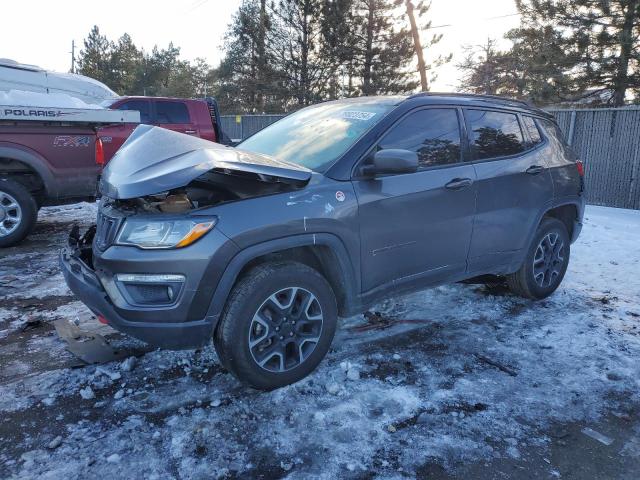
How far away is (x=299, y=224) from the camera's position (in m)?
2.86

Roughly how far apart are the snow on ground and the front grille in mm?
874

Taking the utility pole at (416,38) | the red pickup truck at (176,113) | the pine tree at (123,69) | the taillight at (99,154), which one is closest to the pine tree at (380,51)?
the utility pole at (416,38)

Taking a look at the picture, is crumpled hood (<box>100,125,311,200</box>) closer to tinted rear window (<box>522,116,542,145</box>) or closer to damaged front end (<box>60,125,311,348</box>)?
damaged front end (<box>60,125,311,348</box>)

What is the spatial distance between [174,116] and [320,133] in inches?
325

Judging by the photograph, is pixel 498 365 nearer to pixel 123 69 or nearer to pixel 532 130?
pixel 532 130

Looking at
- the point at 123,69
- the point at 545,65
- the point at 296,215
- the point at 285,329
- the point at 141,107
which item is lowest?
the point at 285,329

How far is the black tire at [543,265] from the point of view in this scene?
446cm

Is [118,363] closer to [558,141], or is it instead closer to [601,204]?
[558,141]

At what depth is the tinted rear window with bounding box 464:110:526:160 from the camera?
3.92 meters

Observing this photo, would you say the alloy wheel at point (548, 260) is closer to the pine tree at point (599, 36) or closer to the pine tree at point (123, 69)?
the pine tree at point (599, 36)

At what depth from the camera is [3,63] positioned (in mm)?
10867

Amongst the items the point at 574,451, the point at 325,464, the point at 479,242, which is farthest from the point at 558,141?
the point at 325,464

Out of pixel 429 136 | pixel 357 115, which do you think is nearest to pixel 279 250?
pixel 357 115

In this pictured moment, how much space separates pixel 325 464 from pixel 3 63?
12.2 meters
